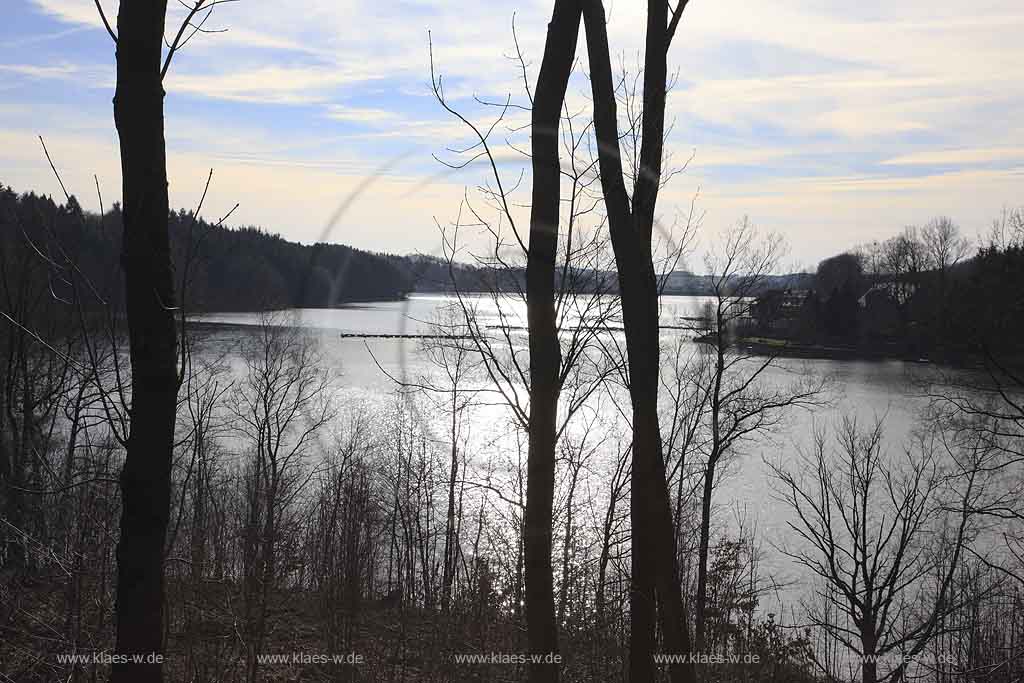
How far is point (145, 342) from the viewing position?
2848mm

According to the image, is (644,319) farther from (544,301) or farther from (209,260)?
(209,260)

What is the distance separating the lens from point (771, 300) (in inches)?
864

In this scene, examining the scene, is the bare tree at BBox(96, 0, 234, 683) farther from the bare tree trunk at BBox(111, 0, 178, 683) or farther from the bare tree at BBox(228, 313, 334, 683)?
the bare tree at BBox(228, 313, 334, 683)

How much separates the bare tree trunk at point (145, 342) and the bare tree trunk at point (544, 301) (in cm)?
196

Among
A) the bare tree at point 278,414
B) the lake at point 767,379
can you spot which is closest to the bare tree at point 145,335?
the lake at point 767,379

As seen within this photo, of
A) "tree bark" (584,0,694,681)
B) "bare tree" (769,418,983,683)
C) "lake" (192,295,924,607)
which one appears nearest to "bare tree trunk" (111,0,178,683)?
"tree bark" (584,0,694,681)

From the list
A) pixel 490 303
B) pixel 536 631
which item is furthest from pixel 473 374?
pixel 536 631

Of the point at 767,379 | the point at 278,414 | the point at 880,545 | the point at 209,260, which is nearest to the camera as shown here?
the point at 209,260

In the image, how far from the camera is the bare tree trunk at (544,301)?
14.0ft

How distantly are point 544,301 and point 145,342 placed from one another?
207 centimetres

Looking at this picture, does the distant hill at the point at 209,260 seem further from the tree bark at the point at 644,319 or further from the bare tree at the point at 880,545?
the bare tree at the point at 880,545

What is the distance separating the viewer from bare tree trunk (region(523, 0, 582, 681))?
4.25 meters

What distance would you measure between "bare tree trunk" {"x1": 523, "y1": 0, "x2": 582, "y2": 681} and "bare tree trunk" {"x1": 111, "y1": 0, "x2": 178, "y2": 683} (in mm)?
Result: 1957

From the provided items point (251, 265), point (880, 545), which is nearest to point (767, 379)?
point (880, 545)
